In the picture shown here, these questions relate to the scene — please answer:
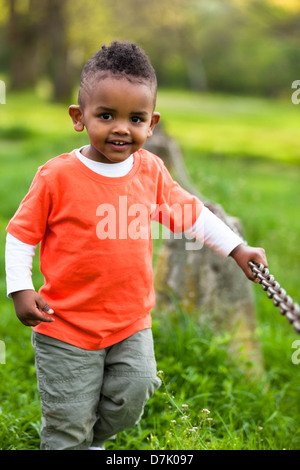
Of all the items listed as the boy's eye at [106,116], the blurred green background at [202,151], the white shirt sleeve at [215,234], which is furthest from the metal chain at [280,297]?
the blurred green background at [202,151]

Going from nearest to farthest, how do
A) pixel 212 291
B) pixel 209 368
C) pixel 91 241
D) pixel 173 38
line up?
pixel 91 241 < pixel 209 368 < pixel 212 291 < pixel 173 38

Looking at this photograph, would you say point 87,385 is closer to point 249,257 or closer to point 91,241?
point 91,241

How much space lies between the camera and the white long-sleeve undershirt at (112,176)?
2201 millimetres

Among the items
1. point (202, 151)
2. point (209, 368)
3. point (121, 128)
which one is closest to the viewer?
point (121, 128)

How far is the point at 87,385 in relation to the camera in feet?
7.99

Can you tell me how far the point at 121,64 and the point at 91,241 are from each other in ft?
2.11

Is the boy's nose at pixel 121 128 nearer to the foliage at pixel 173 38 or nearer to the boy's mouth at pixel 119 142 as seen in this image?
the boy's mouth at pixel 119 142

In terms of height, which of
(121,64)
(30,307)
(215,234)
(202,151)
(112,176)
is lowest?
(30,307)

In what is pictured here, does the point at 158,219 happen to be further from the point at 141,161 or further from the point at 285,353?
the point at 285,353

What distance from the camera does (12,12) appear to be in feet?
90.1

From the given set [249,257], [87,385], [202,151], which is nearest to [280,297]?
[249,257]

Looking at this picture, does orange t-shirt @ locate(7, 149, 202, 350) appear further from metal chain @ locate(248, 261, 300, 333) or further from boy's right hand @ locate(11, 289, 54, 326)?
metal chain @ locate(248, 261, 300, 333)

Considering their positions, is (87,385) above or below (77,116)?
below

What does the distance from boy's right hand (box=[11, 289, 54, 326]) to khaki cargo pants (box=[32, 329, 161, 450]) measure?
0.23m
